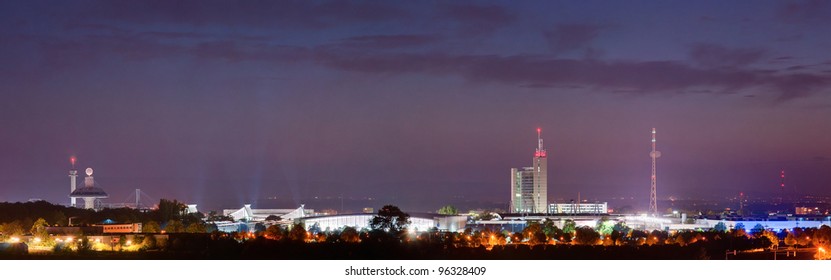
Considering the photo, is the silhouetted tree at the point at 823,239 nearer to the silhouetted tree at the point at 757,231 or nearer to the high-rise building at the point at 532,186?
the silhouetted tree at the point at 757,231

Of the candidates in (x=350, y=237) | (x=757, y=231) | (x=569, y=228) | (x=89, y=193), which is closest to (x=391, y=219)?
(x=350, y=237)

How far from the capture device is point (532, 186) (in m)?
75.1

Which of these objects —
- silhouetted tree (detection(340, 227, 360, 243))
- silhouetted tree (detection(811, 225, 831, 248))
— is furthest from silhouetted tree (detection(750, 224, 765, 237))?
silhouetted tree (detection(340, 227, 360, 243))

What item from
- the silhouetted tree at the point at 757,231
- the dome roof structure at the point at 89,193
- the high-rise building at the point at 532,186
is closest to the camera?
the silhouetted tree at the point at 757,231

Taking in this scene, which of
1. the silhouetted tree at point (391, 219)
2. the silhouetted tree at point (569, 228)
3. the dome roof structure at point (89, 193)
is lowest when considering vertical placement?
the silhouetted tree at point (569, 228)

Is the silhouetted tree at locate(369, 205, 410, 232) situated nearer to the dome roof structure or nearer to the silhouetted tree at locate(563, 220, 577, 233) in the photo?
the silhouetted tree at locate(563, 220, 577, 233)

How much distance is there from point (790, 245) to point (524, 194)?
52.5m

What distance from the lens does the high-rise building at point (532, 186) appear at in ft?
244

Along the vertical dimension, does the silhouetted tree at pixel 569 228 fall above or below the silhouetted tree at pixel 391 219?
below

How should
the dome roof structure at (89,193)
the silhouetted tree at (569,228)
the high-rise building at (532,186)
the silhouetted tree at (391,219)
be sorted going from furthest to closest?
the high-rise building at (532,186), the dome roof structure at (89,193), the silhouetted tree at (569,228), the silhouetted tree at (391,219)

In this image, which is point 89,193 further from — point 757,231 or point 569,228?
point 757,231

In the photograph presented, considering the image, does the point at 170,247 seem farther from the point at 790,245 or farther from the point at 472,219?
the point at 472,219

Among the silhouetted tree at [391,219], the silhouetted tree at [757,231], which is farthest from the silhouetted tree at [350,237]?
the silhouetted tree at [757,231]
